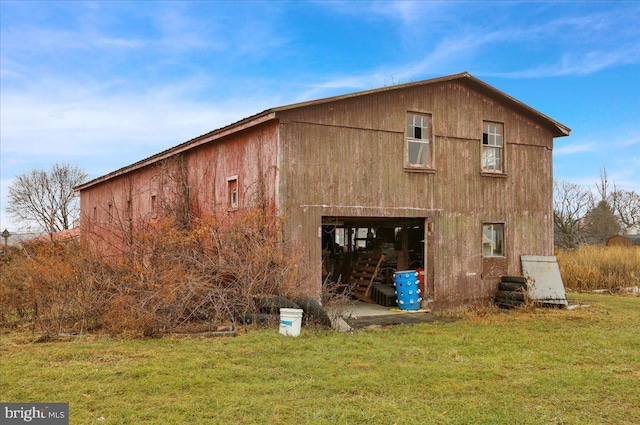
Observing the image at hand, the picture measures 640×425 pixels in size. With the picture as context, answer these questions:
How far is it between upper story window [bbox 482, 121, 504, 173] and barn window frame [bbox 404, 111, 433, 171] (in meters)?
2.02

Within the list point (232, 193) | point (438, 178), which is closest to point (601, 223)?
point (438, 178)

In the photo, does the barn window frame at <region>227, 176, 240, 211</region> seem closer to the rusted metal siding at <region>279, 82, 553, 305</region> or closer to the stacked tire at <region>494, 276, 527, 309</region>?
the rusted metal siding at <region>279, 82, 553, 305</region>

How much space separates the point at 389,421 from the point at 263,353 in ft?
11.3

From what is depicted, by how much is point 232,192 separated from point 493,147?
7.64 m

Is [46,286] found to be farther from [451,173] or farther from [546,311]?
[546,311]

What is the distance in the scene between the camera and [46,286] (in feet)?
36.5

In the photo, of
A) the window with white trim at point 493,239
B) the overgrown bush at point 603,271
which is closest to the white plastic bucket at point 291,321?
the window with white trim at point 493,239

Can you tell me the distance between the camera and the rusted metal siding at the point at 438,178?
13.0m

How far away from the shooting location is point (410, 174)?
566 inches

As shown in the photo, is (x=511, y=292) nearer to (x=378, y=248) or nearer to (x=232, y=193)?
(x=378, y=248)

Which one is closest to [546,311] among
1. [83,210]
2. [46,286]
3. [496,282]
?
[496,282]

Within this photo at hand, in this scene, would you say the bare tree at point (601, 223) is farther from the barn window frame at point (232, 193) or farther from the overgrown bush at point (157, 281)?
the overgrown bush at point (157, 281)

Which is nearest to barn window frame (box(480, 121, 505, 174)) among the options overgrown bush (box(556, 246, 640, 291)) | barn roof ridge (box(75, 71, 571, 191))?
barn roof ridge (box(75, 71, 571, 191))

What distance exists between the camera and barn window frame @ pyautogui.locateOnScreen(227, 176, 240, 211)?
14.7m
